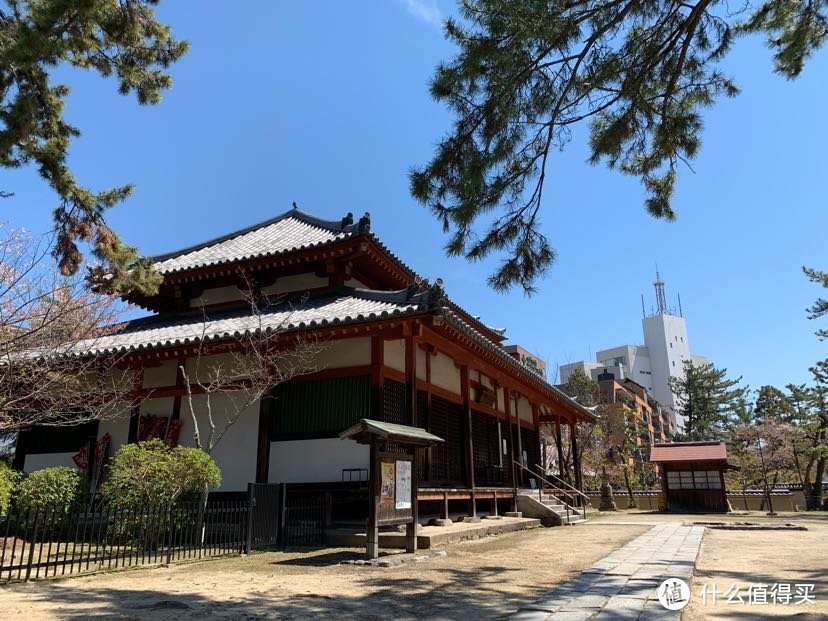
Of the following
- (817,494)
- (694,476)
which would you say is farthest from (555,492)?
(817,494)

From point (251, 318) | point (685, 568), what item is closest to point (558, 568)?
point (685, 568)

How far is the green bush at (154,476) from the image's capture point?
31.4 ft

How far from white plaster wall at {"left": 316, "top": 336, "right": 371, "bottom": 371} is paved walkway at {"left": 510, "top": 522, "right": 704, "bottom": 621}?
598 cm

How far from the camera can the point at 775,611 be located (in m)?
5.45

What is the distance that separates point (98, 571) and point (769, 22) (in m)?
11.4

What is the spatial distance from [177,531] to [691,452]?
24.7 meters

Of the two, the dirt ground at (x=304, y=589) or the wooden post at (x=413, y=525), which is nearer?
the dirt ground at (x=304, y=589)

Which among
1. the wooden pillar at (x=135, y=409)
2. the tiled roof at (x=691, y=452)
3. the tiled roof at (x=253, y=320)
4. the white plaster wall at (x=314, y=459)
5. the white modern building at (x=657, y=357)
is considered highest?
the white modern building at (x=657, y=357)

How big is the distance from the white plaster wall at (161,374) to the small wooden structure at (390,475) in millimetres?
6760

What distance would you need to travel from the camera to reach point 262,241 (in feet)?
53.6

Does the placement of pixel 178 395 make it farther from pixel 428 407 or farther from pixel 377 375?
pixel 428 407

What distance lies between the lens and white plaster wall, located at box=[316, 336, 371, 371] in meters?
12.2

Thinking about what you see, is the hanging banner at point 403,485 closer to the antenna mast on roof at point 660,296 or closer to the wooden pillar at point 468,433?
the wooden pillar at point 468,433

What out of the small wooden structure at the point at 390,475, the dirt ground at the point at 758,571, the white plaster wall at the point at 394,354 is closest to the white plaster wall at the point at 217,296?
the white plaster wall at the point at 394,354
